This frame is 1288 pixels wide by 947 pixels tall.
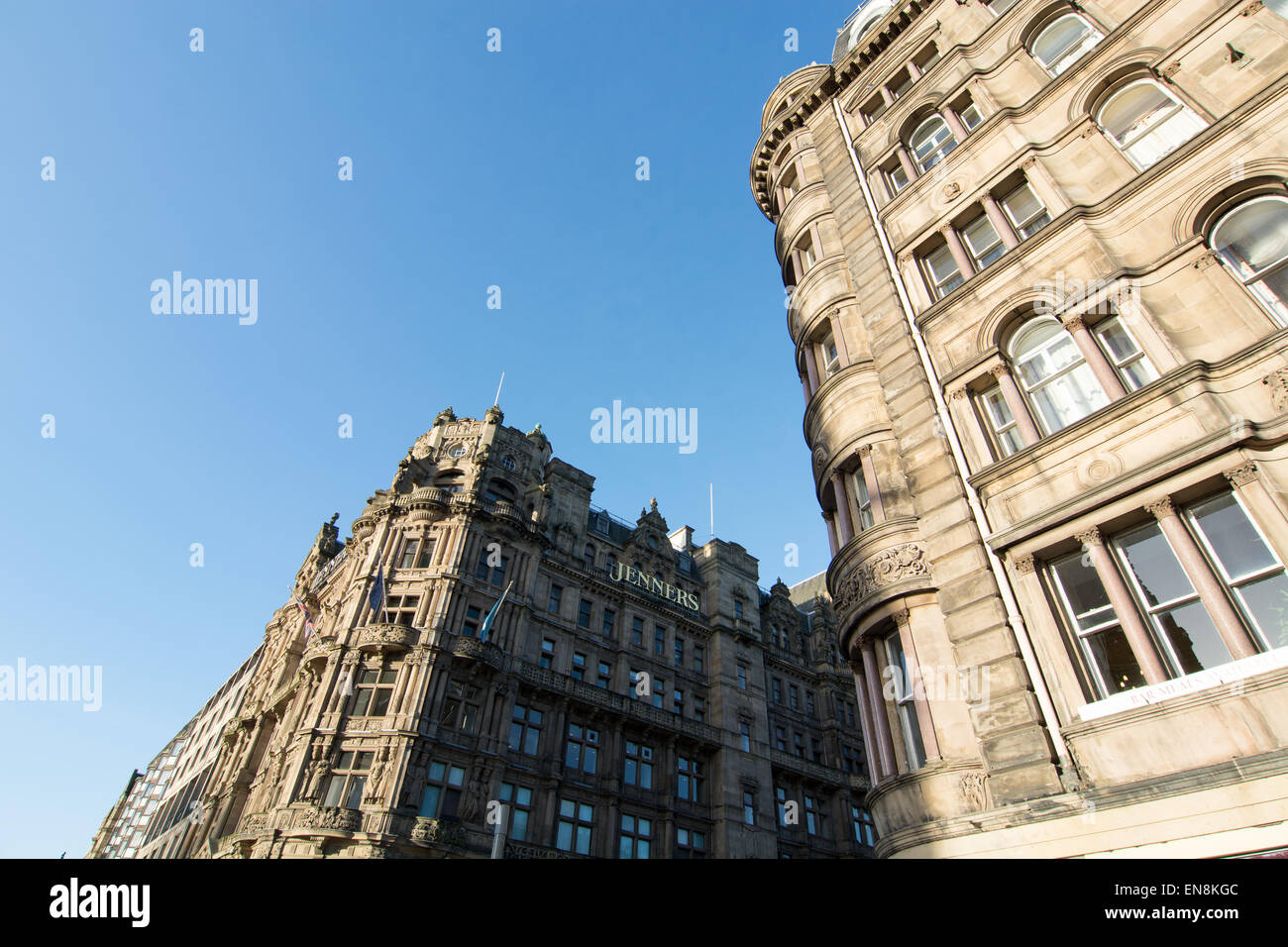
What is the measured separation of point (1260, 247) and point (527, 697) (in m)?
33.7

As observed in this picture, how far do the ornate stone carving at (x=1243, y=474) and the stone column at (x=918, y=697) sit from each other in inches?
213

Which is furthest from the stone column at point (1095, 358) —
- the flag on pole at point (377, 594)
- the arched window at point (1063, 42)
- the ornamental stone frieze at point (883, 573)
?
the flag on pole at point (377, 594)

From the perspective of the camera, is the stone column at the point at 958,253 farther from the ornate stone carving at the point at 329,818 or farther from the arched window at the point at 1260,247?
the ornate stone carving at the point at 329,818

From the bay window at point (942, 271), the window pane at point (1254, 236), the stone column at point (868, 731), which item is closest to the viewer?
the window pane at point (1254, 236)

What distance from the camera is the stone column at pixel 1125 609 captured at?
380 inches

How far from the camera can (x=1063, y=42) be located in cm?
1702

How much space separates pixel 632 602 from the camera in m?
44.0

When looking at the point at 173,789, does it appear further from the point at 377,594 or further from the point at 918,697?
the point at 918,697

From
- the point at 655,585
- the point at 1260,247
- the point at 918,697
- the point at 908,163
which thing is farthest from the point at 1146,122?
the point at 655,585

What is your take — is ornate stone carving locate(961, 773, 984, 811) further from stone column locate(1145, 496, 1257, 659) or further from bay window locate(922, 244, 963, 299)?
bay window locate(922, 244, 963, 299)

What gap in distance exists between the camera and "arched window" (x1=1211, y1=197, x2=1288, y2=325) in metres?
10.7

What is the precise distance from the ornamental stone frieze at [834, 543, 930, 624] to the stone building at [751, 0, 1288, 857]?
7 centimetres

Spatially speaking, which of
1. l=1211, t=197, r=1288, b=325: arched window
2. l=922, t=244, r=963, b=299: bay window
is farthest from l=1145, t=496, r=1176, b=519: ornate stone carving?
l=922, t=244, r=963, b=299: bay window
